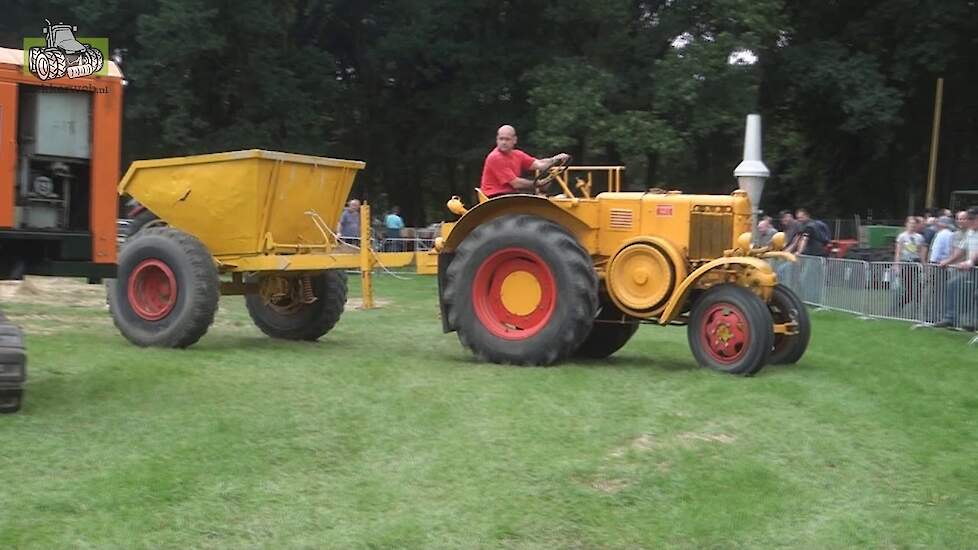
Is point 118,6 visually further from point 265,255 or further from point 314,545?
point 314,545

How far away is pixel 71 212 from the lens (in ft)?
30.2

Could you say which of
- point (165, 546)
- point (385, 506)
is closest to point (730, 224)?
point (385, 506)

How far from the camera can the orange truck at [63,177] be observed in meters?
8.75

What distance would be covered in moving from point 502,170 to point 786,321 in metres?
2.94

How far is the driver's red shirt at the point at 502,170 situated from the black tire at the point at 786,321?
2596 mm

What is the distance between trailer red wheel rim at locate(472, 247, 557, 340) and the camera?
10828 millimetres

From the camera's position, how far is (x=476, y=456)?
281 inches

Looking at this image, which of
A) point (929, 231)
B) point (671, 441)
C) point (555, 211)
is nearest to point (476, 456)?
point (671, 441)

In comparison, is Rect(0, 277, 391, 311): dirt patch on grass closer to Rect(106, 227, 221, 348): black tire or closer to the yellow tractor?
Rect(106, 227, 221, 348): black tire

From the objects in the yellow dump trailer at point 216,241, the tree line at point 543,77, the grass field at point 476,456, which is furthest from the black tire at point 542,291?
the tree line at point 543,77

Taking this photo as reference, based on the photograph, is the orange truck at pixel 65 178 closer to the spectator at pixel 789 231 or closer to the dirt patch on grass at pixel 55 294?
the dirt patch on grass at pixel 55 294

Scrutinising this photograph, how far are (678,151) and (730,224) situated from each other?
18.4 meters

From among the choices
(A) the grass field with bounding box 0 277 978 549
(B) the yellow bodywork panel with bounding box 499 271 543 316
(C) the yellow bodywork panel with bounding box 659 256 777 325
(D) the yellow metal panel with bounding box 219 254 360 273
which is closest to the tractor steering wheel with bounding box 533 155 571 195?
(B) the yellow bodywork panel with bounding box 499 271 543 316

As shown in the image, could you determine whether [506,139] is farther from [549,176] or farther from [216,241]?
[216,241]
